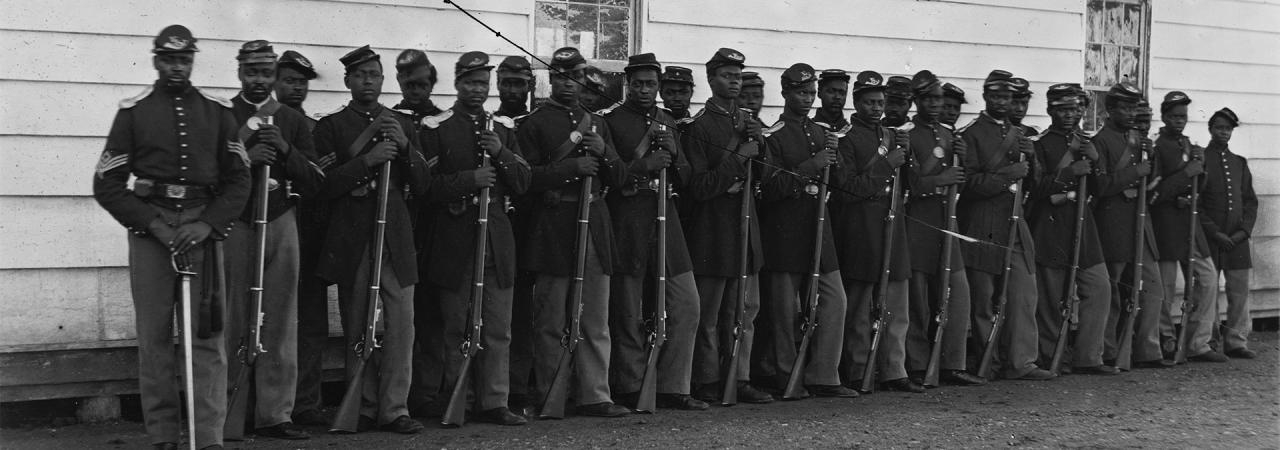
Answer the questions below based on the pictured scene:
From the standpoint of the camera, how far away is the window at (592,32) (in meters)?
8.77

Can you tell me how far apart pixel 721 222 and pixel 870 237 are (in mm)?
1075

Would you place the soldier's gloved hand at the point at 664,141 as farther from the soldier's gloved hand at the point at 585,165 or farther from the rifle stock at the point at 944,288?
the rifle stock at the point at 944,288

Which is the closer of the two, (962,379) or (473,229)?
(473,229)

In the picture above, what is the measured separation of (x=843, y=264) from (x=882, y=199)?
460 mm

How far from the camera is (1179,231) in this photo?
33.3ft

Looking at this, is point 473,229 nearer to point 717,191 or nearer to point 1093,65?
point 717,191

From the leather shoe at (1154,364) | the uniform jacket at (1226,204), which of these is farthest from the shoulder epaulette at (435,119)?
the uniform jacket at (1226,204)

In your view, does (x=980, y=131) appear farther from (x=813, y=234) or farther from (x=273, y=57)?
(x=273, y=57)

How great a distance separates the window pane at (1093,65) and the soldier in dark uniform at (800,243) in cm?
409

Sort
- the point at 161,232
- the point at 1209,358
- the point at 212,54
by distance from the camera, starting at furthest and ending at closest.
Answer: the point at 1209,358, the point at 212,54, the point at 161,232

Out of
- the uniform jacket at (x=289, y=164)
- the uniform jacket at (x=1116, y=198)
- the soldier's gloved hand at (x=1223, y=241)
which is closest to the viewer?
the uniform jacket at (x=289, y=164)

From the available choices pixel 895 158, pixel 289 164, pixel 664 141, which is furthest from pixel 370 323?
pixel 895 158

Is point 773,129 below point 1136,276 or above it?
above

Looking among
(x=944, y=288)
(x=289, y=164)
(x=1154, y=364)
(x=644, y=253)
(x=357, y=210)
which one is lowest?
(x=1154, y=364)
